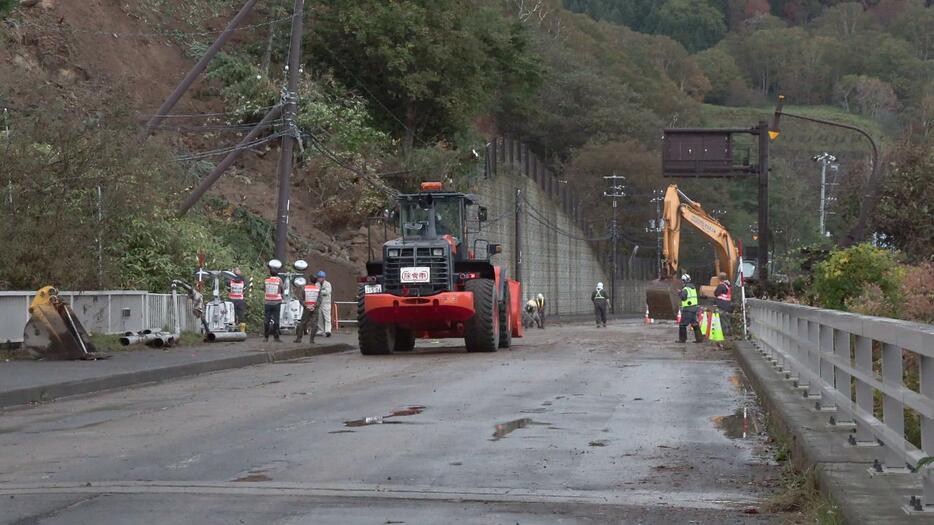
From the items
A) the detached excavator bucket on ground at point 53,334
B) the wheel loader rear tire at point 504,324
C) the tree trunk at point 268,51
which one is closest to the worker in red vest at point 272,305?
the wheel loader rear tire at point 504,324

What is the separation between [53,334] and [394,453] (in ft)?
41.8

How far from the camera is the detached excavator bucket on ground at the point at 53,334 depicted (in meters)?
22.2

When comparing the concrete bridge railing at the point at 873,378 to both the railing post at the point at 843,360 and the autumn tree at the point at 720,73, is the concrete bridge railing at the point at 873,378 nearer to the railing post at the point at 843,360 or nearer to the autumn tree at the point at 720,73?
the railing post at the point at 843,360

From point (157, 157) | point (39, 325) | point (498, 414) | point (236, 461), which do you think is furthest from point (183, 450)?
point (157, 157)

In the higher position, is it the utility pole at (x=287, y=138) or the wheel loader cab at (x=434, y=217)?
the utility pole at (x=287, y=138)

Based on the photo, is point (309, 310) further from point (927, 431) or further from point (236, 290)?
point (927, 431)

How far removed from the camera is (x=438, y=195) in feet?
94.7

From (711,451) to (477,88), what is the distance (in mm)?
47661

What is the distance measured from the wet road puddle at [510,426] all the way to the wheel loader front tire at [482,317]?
13381 mm

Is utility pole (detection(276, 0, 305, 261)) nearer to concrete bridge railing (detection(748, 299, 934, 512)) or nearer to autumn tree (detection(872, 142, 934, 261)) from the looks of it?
autumn tree (detection(872, 142, 934, 261))

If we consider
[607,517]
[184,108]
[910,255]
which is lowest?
[607,517]

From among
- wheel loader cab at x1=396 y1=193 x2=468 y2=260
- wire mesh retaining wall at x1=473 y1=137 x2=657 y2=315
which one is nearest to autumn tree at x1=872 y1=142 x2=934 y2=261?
wire mesh retaining wall at x1=473 y1=137 x2=657 y2=315

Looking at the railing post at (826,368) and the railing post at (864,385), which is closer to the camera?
the railing post at (864,385)

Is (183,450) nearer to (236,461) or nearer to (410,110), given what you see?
(236,461)
